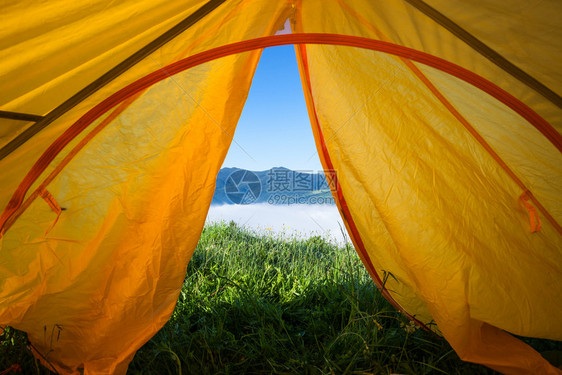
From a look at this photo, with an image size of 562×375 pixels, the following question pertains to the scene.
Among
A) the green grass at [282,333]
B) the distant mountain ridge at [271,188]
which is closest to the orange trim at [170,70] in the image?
the green grass at [282,333]

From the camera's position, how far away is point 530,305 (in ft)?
4.58

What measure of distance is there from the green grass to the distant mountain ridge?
0.55 metres

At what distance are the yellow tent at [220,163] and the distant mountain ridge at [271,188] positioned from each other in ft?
3.36

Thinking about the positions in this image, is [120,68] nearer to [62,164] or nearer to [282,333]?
[62,164]

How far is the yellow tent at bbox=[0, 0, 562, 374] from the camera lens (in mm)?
1173

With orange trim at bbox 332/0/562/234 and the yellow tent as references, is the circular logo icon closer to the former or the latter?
the yellow tent

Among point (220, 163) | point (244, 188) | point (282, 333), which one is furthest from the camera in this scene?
point (244, 188)

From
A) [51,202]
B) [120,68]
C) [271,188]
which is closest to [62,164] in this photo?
[51,202]

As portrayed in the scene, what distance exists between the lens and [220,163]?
4.63 ft

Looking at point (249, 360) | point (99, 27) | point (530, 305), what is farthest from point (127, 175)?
point (530, 305)

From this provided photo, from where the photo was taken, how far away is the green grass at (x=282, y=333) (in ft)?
4.79

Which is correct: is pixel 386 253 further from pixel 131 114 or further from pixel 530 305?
pixel 131 114

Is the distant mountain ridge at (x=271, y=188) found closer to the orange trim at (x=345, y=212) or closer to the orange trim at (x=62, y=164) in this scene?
the orange trim at (x=345, y=212)

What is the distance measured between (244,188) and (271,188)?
301 millimetres
